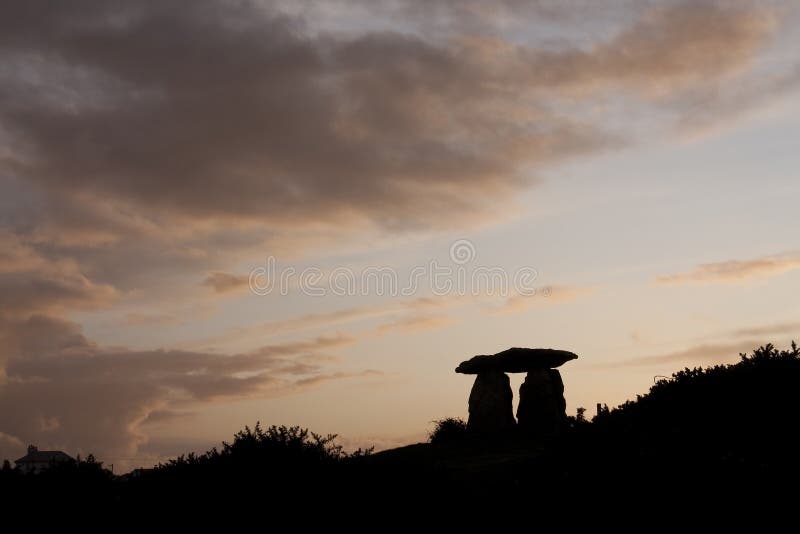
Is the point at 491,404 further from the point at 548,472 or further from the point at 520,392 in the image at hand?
the point at 548,472

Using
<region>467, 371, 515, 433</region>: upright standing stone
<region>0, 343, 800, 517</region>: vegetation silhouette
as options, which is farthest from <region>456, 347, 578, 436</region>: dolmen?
<region>0, 343, 800, 517</region>: vegetation silhouette

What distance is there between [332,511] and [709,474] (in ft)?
34.4

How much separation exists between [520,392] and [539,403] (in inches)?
59.0

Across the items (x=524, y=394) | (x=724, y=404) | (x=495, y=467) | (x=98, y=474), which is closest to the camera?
(x=98, y=474)

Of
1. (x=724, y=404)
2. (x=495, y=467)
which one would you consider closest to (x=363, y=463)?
(x=495, y=467)

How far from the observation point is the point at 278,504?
21.2 meters

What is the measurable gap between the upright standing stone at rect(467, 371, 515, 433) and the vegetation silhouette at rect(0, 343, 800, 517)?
1930cm

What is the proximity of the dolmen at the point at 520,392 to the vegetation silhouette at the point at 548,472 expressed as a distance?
63.8ft

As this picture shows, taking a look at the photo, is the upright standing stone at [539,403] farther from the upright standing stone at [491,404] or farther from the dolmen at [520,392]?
the upright standing stone at [491,404]

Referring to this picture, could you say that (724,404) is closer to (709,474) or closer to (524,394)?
(709,474)

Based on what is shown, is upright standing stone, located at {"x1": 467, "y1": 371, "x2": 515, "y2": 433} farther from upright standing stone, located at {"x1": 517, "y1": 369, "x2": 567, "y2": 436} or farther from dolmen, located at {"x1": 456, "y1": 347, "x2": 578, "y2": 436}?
upright standing stone, located at {"x1": 517, "y1": 369, "x2": 567, "y2": 436}

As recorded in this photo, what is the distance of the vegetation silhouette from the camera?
72.4ft

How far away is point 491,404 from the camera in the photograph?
172ft

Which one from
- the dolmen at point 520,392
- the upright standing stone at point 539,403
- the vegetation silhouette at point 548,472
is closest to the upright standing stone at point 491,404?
the dolmen at point 520,392
